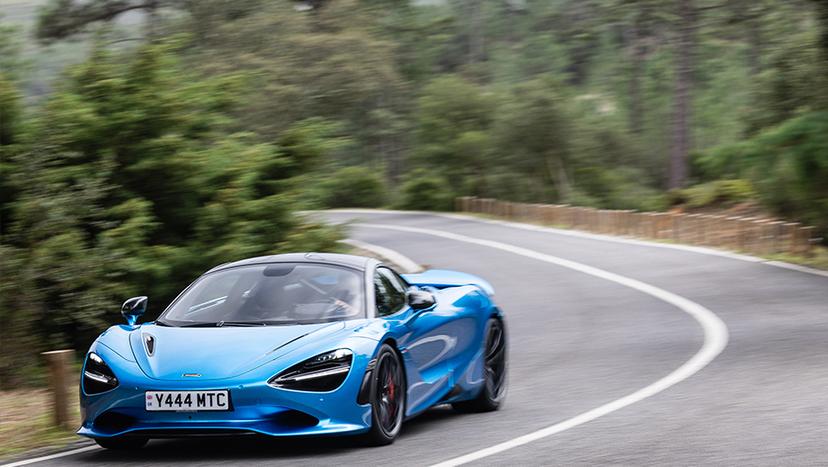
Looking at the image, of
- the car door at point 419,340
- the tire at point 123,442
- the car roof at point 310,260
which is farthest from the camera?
the car roof at point 310,260

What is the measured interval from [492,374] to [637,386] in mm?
1567

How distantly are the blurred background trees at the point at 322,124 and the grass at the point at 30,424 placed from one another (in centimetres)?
212

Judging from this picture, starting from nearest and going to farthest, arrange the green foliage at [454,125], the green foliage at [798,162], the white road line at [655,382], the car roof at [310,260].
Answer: the white road line at [655,382] < the car roof at [310,260] < the green foliage at [798,162] < the green foliage at [454,125]

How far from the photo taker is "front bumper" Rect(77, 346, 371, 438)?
777 cm

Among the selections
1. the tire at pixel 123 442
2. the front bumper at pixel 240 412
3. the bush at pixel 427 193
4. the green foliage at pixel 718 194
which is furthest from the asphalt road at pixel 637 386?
the bush at pixel 427 193

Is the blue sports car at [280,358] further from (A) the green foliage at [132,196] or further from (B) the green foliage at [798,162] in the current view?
(B) the green foliage at [798,162]

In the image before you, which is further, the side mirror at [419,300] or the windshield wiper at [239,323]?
the side mirror at [419,300]

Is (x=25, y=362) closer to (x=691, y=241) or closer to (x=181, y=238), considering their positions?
(x=181, y=238)

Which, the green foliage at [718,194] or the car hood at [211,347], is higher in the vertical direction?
the car hood at [211,347]

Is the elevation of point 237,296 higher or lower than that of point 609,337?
higher

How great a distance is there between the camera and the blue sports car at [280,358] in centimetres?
780

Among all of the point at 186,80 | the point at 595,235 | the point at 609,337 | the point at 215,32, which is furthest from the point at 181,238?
the point at 215,32

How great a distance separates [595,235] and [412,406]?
32.8 m

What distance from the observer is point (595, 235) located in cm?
4144
